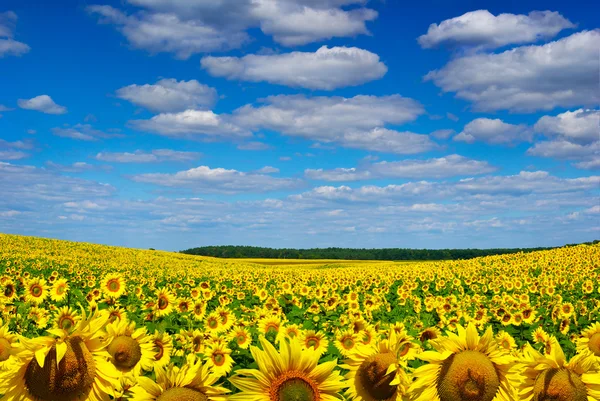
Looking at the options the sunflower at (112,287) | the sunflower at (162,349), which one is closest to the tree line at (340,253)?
the sunflower at (112,287)

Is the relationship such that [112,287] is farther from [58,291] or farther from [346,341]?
[346,341]

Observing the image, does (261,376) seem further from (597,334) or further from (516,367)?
(597,334)

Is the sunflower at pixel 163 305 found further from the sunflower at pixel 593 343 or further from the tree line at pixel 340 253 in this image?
the tree line at pixel 340 253

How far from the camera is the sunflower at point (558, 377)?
3.18m

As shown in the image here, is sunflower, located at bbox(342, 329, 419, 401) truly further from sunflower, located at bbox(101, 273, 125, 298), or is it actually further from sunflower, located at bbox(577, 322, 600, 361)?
sunflower, located at bbox(101, 273, 125, 298)

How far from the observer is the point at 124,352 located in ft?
12.3

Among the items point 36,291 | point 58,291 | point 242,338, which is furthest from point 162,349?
point 36,291

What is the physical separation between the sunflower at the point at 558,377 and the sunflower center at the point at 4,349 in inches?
140

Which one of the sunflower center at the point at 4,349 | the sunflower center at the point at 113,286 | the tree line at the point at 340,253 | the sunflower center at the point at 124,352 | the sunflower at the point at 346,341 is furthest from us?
the tree line at the point at 340,253

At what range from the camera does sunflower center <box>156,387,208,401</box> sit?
9.21 feet

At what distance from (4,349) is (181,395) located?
7.09 feet

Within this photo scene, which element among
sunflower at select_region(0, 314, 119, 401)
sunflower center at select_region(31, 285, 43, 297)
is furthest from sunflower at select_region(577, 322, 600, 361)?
sunflower center at select_region(31, 285, 43, 297)

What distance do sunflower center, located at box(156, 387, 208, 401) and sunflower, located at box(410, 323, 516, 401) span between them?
1.24 metres

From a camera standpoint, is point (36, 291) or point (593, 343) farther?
point (36, 291)
